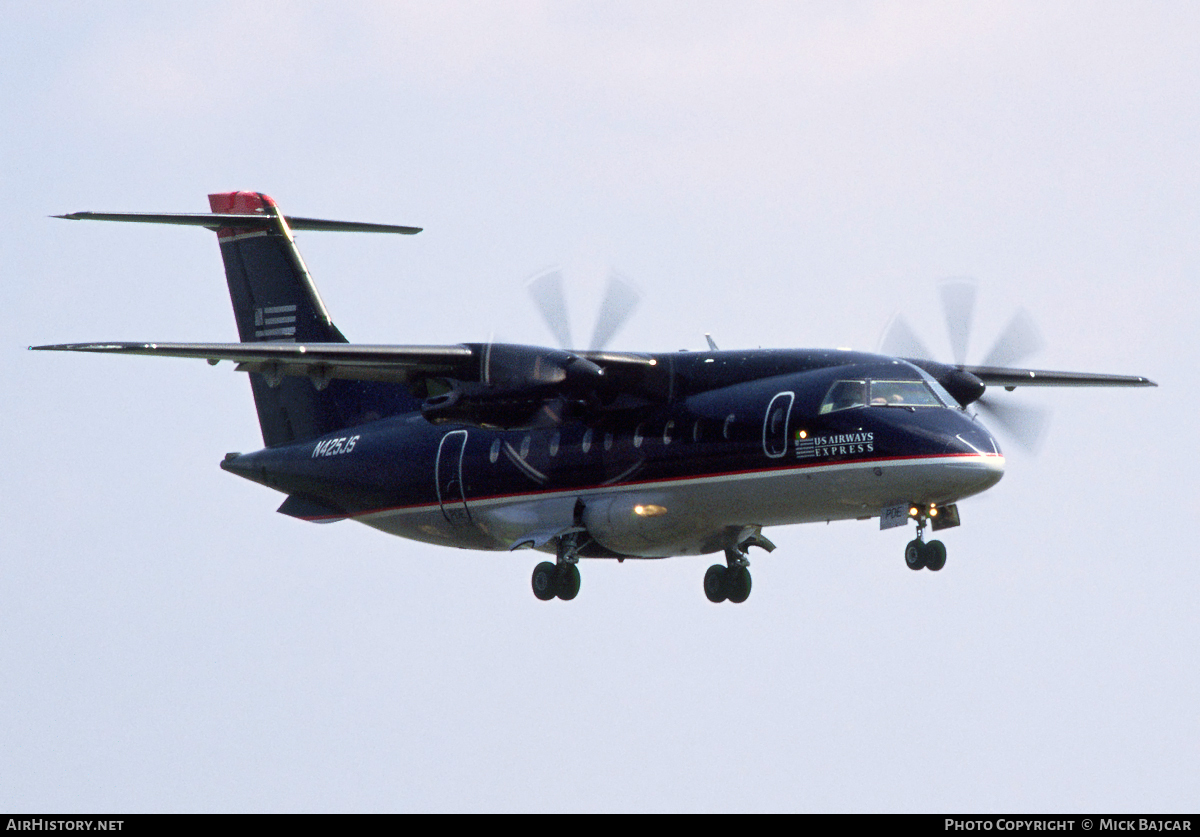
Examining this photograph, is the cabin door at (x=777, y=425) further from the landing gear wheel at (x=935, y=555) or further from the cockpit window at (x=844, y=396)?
the landing gear wheel at (x=935, y=555)

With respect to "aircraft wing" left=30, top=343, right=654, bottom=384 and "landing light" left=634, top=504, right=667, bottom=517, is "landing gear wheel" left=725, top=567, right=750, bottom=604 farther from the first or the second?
"aircraft wing" left=30, top=343, right=654, bottom=384

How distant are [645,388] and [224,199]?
1087 cm

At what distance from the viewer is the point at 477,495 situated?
26.8 m

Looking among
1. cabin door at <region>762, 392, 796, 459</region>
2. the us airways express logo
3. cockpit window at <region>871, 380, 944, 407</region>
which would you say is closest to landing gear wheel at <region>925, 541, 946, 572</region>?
the us airways express logo

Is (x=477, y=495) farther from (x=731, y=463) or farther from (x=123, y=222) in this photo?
(x=123, y=222)

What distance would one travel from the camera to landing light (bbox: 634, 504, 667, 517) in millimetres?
24547

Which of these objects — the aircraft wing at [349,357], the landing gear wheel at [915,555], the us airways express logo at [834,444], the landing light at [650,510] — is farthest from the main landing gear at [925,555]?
the aircraft wing at [349,357]

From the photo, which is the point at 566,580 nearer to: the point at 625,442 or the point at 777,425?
the point at 625,442

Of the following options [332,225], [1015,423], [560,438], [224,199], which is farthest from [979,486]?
[224,199]

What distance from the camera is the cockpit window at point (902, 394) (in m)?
22.7

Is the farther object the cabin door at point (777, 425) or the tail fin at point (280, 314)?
the tail fin at point (280, 314)

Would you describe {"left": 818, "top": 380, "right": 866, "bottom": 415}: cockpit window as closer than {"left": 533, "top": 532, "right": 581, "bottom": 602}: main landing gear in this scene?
Yes

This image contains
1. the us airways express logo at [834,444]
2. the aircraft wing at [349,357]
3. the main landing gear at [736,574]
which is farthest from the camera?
the main landing gear at [736,574]

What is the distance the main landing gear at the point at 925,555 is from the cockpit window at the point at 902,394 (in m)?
1.82
